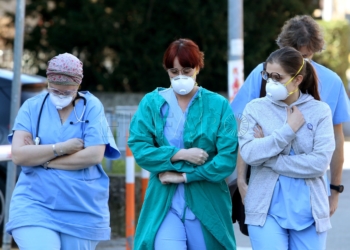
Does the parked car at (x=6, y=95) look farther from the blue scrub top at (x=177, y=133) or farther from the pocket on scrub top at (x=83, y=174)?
the blue scrub top at (x=177, y=133)

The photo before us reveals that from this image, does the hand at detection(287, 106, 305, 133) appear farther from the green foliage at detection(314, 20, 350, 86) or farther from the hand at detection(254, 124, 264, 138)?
the green foliage at detection(314, 20, 350, 86)

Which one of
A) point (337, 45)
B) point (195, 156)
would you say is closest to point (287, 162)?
point (195, 156)

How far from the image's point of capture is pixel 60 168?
13.6 ft

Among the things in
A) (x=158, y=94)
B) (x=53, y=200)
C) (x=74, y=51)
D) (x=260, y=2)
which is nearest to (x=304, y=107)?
(x=158, y=94)

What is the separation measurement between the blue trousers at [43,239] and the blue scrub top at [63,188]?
3 centimetres

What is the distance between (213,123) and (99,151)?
69 cm

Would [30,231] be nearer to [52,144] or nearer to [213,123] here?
[52,144]

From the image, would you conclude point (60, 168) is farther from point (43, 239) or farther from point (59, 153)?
point (43, 239)

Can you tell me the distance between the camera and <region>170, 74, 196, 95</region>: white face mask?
13.3ft

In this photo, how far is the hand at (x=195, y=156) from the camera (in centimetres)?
398

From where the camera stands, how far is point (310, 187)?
392cm

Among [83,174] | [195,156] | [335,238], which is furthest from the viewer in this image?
[335,238]

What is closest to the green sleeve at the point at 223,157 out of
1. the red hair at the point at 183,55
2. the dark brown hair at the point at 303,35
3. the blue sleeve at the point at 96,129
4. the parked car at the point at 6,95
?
the red hair at the point at 183,55

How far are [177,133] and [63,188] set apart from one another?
2.37 feet
